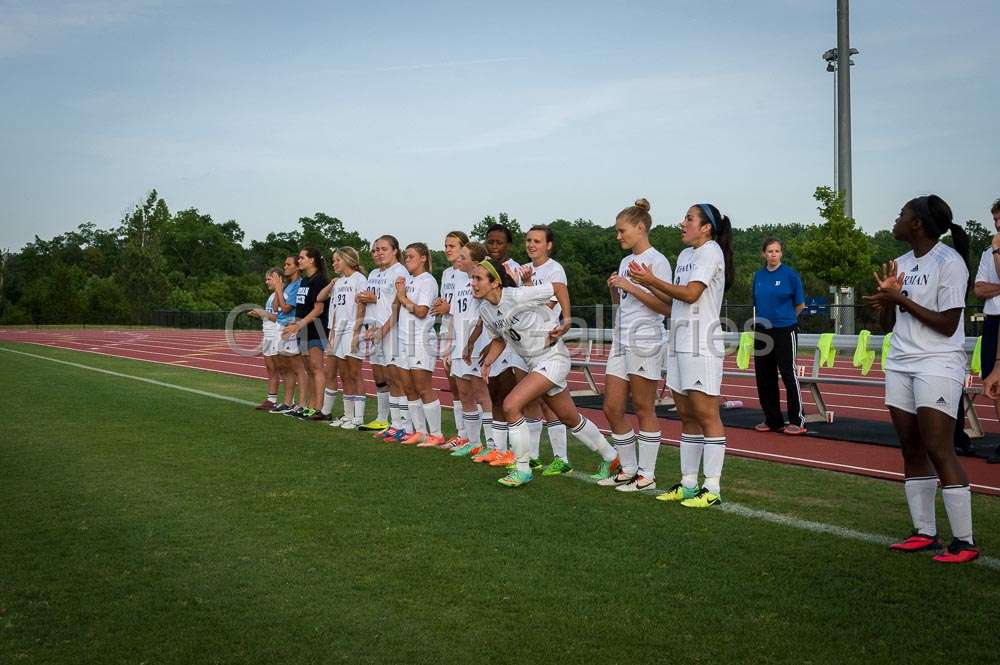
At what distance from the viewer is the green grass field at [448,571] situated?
12.1ft

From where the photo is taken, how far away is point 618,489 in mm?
6805

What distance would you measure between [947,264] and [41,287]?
216 feet

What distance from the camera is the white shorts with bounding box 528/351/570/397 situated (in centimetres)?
678

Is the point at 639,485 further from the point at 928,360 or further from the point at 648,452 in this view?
the point at 928,360

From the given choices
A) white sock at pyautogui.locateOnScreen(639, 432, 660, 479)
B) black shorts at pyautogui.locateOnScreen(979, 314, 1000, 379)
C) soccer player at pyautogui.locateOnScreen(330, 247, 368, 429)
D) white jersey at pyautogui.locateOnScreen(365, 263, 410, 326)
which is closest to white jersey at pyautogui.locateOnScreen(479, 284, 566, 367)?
white sock at pyautogui.locateOnScreen(639, 432, 660, 479)

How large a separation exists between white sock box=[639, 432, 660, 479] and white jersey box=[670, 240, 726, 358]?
0.86 metres

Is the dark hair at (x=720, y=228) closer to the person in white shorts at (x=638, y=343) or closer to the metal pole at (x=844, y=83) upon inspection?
the person in white shorts at (x=638, y=343)

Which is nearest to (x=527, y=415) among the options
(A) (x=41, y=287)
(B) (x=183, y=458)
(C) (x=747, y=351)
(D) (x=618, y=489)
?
(D) (x=618, y=489)

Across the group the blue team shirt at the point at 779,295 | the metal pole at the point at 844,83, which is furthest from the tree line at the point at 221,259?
the blue team shirt at the point at 779,295

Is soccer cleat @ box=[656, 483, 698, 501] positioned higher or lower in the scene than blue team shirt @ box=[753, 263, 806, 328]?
lower

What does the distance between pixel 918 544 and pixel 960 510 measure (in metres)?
0.30

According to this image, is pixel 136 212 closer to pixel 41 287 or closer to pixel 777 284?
pixel 41 287

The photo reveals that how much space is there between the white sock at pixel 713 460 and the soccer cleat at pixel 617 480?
85cm

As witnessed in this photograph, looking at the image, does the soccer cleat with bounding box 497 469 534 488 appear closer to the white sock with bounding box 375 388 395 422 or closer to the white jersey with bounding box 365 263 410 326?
the white jersey with bounding box 365 263 410 326
